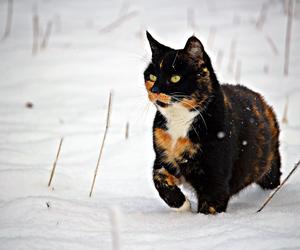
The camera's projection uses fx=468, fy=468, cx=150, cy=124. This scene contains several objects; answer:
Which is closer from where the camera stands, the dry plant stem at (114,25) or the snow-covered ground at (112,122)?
the snow-covered ground at (112,122)

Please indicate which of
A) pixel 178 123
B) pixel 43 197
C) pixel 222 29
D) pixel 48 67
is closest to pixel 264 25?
pixel 222 29

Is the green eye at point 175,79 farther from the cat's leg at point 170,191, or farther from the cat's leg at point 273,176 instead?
the cat's leg at point 273,176

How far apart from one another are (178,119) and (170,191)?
422 millimetres

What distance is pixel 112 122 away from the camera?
466 centimetres

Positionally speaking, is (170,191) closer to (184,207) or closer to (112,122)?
(184,207)

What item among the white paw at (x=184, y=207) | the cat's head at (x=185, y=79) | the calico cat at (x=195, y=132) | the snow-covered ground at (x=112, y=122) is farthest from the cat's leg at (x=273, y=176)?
the cat's head at (x=185, y=79)

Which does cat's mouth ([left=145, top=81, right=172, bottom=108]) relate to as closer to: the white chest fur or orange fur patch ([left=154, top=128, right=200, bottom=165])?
the white chest fur

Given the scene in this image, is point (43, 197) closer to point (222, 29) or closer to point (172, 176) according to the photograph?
point (172, 176)

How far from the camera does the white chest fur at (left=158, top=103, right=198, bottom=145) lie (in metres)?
2.66

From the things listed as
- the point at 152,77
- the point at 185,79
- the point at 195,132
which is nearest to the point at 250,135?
the point at 195,132

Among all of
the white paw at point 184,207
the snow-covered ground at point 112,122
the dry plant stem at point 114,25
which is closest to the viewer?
the snow-covered ground at point 112,122

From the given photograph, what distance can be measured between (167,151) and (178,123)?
187 millimetres

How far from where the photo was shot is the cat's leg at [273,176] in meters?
3.29

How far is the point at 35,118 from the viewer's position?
4.71 meters
